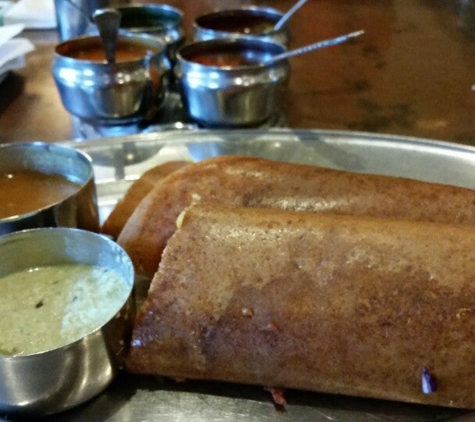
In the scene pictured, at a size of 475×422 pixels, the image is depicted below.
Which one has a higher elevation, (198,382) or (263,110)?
(263,110)

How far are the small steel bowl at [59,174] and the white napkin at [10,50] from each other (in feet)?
3.94

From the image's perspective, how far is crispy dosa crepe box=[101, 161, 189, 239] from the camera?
1.45m

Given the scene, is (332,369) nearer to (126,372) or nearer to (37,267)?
(126,372)

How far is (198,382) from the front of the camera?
3.77 feet

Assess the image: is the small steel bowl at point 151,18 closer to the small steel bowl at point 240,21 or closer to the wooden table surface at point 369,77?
the small steel bowl at point 240,21

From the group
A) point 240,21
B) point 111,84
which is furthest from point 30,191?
point 240,21

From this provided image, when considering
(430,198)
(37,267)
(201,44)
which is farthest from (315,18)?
(37,267)

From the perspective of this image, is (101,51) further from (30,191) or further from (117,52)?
(30,191)

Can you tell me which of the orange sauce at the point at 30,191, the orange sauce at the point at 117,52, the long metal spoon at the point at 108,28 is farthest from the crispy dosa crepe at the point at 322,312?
the orange sauce at the point at 117,52

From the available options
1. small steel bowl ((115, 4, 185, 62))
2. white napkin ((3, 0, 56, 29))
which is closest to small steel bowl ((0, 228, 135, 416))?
small steel bowl ((115, 4, 185, 62))

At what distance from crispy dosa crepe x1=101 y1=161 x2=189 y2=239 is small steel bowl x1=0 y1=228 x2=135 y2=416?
21 cm

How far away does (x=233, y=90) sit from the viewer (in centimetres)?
185

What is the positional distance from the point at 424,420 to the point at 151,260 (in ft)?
2.10

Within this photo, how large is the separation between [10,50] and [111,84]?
2.99 feet
